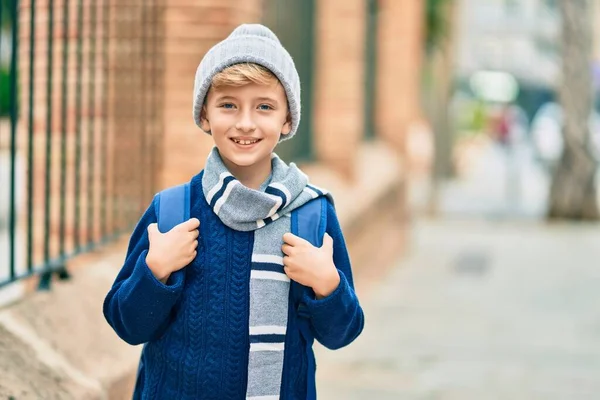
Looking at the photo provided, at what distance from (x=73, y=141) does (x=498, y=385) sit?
9.52ft

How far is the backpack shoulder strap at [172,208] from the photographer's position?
2.39 meters

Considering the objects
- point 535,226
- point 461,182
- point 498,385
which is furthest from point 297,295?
point 461,182

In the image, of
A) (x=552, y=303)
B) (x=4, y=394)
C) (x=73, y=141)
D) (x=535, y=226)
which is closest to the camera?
(x=4, y=394)

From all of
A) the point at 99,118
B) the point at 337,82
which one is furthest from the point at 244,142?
the point at 337,82

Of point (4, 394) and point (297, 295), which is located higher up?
point (297, 295)

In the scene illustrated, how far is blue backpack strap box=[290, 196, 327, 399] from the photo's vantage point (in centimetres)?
242

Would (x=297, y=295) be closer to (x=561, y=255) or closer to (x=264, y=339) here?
(x=264, y=339)

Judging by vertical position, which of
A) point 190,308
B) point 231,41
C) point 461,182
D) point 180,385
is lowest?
point 461,182

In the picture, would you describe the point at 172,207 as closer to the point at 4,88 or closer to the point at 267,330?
the point at 267,330

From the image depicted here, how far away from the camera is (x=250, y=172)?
2.46 m

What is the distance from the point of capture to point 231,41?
237 centimetres

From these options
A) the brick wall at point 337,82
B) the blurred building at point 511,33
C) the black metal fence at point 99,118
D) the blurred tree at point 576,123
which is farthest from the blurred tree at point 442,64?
the blurred building at point 511,33

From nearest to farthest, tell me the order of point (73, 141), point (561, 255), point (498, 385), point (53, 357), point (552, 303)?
point (53, 357) < point (73, 141) < point (498, 385) < point (552, 303) < point (561, 255)

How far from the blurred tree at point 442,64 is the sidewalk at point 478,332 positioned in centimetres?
873
